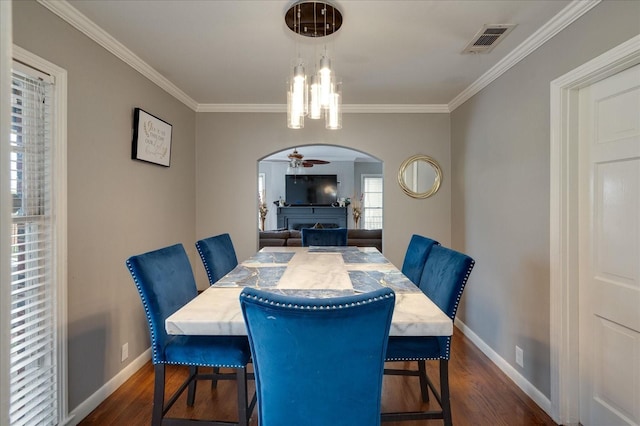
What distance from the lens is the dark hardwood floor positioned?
2.00m

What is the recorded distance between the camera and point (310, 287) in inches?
66.9

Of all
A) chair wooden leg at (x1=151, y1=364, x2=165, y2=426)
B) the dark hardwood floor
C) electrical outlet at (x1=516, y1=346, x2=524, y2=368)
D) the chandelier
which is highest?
the chandelier

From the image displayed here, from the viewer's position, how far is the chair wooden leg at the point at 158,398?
1625mm

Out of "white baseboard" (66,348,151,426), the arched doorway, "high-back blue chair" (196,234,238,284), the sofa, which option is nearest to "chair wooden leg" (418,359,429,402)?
"high-back blue chair" (196,234,238,284)

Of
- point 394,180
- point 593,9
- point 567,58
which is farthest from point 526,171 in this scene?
point 394,180

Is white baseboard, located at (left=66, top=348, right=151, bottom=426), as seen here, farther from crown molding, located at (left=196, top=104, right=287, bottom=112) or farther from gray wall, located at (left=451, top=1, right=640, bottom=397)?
gray wall, located at (left=451, top=1, right=640, bottom=397)

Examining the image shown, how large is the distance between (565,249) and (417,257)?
836 mm

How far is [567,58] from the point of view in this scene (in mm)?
1920

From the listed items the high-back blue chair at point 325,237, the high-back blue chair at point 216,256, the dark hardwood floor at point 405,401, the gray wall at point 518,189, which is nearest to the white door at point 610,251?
the gray wall at point 518,189

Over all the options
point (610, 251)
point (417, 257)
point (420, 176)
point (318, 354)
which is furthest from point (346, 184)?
point (318, 354)

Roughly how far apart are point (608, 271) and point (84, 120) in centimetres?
304

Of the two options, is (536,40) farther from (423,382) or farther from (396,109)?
(423,382)

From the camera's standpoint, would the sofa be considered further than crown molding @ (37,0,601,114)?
Yes

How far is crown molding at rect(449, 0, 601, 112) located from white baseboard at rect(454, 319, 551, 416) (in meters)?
2.20
